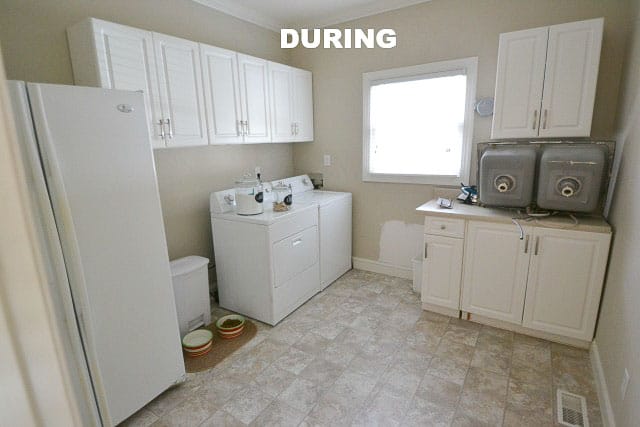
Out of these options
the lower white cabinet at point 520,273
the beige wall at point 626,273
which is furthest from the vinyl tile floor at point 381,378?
the beige wall at point 626,273

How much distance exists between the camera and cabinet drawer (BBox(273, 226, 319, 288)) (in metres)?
2.66

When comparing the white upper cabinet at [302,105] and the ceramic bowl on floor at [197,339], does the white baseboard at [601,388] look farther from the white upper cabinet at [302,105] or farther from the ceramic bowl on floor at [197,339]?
the white upper cabinet at [302,105]

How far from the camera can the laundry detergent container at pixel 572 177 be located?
2.16 metres

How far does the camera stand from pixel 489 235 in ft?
8.14

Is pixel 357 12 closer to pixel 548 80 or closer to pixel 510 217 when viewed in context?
pixel 548 80

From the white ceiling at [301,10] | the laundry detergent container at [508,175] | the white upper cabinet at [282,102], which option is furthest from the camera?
the white upper cabinet at [282,102]

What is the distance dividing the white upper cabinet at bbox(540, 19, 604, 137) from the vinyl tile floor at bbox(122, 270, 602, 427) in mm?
1577

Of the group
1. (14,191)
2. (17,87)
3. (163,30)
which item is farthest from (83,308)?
(163,30)

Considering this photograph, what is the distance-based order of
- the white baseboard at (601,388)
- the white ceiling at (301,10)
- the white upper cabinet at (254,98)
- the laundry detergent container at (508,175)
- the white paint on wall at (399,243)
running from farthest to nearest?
the white paint on wall at (399,243) < the white ceiling at (301,10) < the white upper cabinet at (254,98) < the laundry detergent container at (508,175) < the white baseboard at (601,388)

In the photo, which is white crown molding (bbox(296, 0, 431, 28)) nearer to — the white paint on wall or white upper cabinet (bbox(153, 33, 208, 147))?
white upper cabinet (bbox(153, 33, 208, 147))

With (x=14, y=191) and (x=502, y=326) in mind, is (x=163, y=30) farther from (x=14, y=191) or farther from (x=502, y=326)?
(x=502, y=326)

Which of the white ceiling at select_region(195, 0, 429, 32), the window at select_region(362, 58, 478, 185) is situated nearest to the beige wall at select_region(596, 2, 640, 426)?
the window at select_region(362, 58, 478, 185)

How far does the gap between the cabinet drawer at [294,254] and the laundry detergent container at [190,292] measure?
584 millimetres

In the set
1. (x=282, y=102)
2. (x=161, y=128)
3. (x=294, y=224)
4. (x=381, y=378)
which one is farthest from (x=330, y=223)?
(x=161, y=128)
